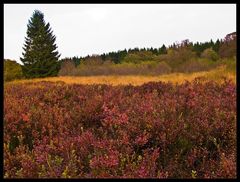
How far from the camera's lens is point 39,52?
167 ft

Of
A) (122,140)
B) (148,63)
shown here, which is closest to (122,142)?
(122,140)

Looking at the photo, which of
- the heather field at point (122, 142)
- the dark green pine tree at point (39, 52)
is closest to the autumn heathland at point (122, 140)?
the heather field at point (122, 142)

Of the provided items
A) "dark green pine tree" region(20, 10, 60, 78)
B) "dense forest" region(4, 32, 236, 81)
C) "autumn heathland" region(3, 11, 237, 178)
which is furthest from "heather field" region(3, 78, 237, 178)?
A: "dark green pine tree" region(20, 10, 60, 78)

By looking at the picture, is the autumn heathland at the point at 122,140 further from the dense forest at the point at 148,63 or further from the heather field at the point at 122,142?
the dense forest at the point at 148,63

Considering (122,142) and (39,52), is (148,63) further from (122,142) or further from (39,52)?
(122,142)

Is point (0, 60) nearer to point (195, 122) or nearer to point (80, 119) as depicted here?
point (80, 119)

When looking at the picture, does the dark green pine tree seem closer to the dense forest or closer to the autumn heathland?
the dense forest

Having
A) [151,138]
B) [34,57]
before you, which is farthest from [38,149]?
[34,57]

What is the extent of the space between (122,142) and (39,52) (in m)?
48.3

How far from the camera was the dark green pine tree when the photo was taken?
165ft

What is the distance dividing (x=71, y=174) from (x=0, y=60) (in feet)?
11.4

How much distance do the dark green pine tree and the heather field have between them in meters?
45.0

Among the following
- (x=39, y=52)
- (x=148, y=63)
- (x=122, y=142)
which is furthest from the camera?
(x=39, y=52)

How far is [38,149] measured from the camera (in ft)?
13.5
